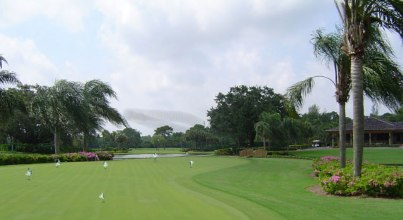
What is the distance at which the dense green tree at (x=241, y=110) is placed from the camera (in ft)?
204

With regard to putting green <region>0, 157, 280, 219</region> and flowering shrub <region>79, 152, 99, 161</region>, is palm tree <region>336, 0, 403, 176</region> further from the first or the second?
flowering shrub <region>79, 152, 99, 161</region>

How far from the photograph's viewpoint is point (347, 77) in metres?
21.5

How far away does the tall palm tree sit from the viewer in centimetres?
1975

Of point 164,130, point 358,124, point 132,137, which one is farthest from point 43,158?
point 164,130

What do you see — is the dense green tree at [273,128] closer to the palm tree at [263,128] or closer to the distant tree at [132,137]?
the palm tree at [263,128]

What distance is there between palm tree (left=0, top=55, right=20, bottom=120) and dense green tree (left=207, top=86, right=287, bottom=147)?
113ft

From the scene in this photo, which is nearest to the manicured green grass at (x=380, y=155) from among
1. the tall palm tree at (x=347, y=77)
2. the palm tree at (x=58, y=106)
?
the tall palm tree at (x=347, y=77)

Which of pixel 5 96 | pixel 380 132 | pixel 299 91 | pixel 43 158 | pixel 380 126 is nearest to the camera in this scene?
pixel 299 91

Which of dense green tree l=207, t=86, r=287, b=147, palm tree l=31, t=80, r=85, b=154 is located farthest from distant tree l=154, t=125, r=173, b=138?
palm tree l=31, t=80, r=85, b=154

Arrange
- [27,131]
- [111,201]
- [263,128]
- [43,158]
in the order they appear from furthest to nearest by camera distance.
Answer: [27,131] → [263,128] → [43,158] → [111,201]

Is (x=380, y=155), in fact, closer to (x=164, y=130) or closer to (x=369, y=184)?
(x=369, y=184)

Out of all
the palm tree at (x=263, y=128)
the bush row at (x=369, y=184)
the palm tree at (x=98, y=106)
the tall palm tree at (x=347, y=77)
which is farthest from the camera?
the palm tree at (x=263, y=128)

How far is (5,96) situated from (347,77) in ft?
82.8

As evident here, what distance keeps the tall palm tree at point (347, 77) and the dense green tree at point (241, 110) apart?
3900cm
